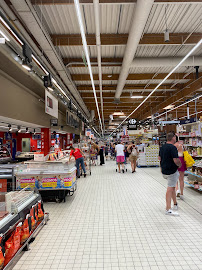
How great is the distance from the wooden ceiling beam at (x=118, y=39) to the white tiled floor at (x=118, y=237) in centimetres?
469

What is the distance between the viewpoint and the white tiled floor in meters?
2.67

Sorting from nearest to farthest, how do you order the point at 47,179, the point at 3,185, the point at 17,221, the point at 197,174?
the point at 17,221 → the point at 3,185 → the point at 47,179 → the point at 197,174

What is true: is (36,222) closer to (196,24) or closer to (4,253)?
(4,253)

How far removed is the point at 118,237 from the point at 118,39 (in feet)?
18.3

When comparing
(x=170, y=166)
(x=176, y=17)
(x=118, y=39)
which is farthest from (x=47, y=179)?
(x=176, y=17)

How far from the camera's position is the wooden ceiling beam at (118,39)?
20.6 ft

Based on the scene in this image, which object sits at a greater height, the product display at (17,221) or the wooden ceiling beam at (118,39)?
the wooden ceiling beam at (118,39)

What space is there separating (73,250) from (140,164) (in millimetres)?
9600

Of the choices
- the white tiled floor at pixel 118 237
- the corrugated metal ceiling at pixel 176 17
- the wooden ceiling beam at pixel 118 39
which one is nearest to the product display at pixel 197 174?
the white tiled floor at pixel 118 237

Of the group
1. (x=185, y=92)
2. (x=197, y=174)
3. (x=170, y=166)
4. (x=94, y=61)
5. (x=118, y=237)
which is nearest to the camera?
(x=118, y=237)

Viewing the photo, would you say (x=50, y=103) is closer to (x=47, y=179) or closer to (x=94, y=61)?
(x=94, y=61)

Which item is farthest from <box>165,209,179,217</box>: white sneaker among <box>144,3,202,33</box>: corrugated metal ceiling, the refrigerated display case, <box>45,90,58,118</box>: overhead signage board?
<box>45,90,58,118</box>: overhead signage board

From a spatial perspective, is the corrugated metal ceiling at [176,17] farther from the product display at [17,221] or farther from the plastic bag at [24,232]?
the plastic bag at [24,232]

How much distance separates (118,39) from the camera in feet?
20.8
